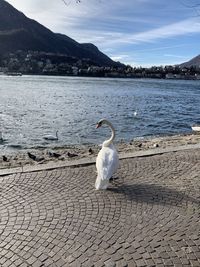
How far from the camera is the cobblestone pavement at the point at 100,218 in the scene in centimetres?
544

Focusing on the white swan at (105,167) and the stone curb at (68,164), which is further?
the stone curb at (68,164)

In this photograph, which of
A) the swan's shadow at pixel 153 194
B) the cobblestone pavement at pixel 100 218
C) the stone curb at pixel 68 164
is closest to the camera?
the cobblestone pavement at pixel 100 218

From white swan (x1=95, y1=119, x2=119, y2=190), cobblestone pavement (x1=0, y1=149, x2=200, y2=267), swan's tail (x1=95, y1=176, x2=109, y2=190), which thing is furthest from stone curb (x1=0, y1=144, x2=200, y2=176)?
swan's tail (x1=95, y1=176, x2=109, y2=190)

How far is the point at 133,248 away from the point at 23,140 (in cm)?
1532

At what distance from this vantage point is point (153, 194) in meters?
7.78

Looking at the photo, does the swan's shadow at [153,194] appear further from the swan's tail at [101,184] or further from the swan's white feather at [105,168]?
the swan's white feather at [105,168]

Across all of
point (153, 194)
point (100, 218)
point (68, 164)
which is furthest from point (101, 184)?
point (68, 164)

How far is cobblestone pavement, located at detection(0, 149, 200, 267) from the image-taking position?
5438 mm

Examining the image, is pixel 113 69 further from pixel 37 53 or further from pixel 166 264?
pixel 166 264

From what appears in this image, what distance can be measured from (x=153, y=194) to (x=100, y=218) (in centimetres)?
162

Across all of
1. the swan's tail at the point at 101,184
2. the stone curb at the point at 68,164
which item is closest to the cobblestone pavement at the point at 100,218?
the swan's tail at the point at 101,184

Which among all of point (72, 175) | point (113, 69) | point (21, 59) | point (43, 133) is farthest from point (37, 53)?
point (72, 175)

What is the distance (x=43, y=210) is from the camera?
684cm

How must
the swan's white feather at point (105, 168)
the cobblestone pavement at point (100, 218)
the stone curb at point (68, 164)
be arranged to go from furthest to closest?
the stone curb at point (68, 164), the swan's white feather at point (105, 168), the cobblestone pavement at point (100, 218)
